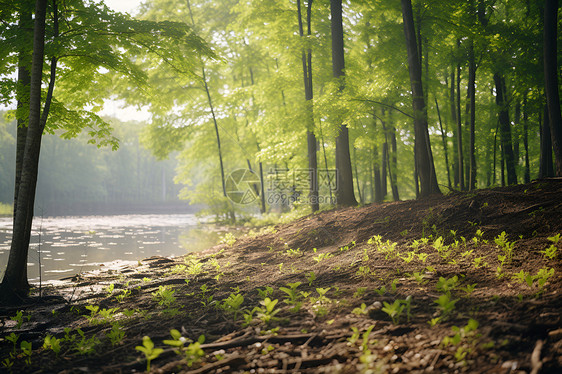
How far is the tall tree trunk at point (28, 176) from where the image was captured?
479cm

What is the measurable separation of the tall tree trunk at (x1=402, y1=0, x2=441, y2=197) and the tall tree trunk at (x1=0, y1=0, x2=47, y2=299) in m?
7.73

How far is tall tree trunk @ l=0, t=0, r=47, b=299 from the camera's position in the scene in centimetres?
479

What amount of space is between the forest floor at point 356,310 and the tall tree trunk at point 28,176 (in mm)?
523

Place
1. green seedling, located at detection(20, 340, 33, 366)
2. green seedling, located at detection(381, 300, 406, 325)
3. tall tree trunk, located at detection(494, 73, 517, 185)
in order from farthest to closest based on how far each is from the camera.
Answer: tall tree trunk, located at detection(494, 73, 517, 185), green seedling, located at detection(20, 340, 33, 366), green seedling, located at detection(381, 300, 406, 325)

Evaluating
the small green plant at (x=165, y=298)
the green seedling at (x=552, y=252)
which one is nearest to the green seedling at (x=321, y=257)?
the small green plant at (x=165, y=298)

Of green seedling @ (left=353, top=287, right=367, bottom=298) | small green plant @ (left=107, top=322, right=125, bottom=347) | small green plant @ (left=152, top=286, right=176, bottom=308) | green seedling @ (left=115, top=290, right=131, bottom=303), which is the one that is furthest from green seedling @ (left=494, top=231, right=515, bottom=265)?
green seedling @ (left=115, top=290, right=131, bottom=303)

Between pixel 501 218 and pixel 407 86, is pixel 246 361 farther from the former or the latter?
pixel 407 86

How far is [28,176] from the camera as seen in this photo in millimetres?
5016

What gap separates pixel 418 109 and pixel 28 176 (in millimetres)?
8354

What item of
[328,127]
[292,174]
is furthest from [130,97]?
[328,127]

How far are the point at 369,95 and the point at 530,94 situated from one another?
5.89 m

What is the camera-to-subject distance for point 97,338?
3.24 meters

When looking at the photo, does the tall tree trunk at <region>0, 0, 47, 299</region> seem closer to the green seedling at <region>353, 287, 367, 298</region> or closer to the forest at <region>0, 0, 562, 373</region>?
Result: the forest at <region>0, 0, 562, 373</region>

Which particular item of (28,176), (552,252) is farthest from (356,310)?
(28,176)
